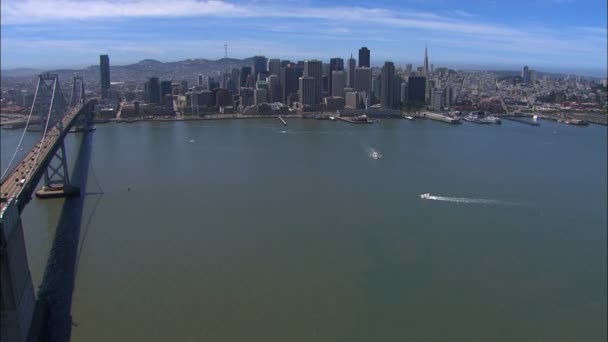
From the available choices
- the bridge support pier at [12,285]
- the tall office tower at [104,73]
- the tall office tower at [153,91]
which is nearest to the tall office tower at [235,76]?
the tall office tower at [104,73]

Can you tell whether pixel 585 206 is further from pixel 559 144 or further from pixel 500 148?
pixel 559 144

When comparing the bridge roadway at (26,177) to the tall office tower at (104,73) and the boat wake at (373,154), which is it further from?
the tall office tower at (104,73)

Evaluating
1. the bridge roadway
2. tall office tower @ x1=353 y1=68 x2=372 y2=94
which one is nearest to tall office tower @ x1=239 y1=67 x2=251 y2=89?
tall office tower @ x1=353 y1=68 x2=372 y2=94

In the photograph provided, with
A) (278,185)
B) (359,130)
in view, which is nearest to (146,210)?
(278,185)

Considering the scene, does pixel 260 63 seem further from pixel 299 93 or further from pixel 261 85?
pixel 299 93

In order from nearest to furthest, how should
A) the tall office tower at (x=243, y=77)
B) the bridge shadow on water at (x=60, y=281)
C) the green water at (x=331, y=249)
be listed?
the bridge shadow on water at (x=60, y=281) < the green water at (x=331, y=249) < the tall office tower at (x=243, y=77)

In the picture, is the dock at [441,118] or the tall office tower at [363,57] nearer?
the dock at [441,118]
